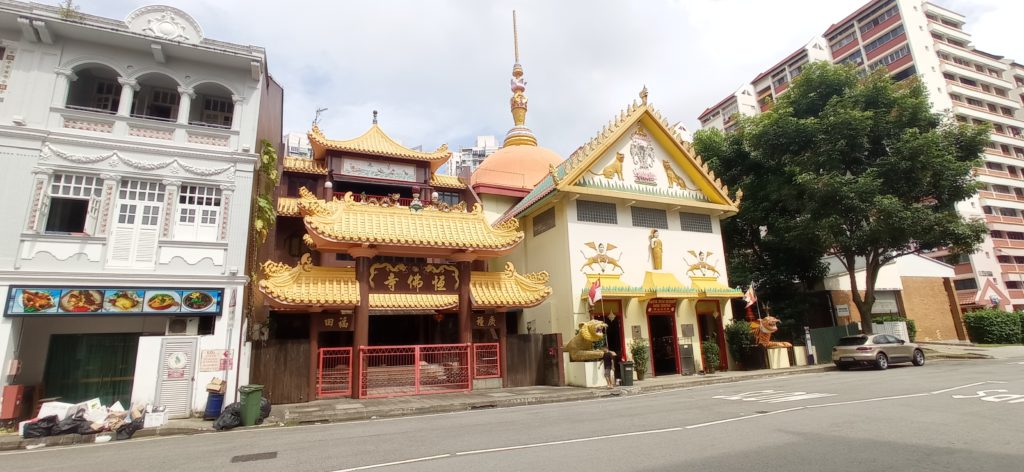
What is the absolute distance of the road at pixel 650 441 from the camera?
20.2 ft

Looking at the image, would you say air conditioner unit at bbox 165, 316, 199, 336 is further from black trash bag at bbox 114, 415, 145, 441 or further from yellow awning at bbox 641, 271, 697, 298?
yellow awning at bbox 641, 271, 697, 298

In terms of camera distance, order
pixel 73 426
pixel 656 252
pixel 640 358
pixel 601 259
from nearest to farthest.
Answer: pixel 73 426 < pixel 640 358 < pixel 601 259 < pixel 656 252

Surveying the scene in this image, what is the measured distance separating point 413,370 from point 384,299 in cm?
247

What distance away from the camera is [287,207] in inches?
828

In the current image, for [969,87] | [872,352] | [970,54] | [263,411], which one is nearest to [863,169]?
[872,352]

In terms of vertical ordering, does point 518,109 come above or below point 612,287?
above

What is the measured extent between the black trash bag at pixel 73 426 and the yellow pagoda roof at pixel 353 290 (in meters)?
4.93

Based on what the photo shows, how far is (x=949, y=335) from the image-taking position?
30.7 metres

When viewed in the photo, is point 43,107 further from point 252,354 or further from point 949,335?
point 949,335

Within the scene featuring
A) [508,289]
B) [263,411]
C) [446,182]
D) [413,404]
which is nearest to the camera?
[263,411]

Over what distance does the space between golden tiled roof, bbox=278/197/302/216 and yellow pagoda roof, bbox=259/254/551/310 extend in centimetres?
543

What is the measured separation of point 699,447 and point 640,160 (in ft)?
55.5

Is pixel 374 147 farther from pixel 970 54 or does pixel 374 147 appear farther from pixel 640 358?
pixel 970 54

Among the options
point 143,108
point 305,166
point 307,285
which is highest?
point 305,166
